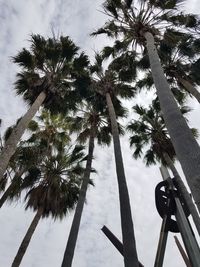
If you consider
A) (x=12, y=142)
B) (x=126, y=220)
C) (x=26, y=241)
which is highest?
(x=12, y=142)

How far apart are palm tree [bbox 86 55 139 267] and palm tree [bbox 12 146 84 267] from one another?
13.8 ft

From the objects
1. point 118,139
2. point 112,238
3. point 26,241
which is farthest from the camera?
point 26,241

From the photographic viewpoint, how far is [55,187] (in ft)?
56.1

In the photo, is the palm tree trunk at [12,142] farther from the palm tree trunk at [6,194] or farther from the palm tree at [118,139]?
the palm tree trunk at [6,194]

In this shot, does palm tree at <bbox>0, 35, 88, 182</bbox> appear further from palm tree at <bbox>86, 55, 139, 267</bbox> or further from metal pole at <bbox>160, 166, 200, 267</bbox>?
metal pole at <bbox>160, 166, 200, 267</bbox>

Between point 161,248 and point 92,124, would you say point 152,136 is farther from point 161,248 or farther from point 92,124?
point 161,248

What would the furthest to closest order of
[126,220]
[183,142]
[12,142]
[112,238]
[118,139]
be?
[118,139], [12,142], [126,220], [112,238], [183,142]

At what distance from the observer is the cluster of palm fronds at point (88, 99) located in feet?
40.8

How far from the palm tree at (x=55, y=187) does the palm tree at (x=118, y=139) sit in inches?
166

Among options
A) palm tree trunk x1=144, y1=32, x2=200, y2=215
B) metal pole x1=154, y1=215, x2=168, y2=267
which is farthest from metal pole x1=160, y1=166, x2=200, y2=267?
palm tree trunk x1=144, y1=32, x2=200, y2=215

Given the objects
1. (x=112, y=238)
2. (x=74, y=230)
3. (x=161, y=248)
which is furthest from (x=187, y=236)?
(x=74, y=230)

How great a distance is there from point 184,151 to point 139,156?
14.7 metres

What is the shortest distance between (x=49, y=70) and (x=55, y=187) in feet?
21.7

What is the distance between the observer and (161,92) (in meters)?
6.84
